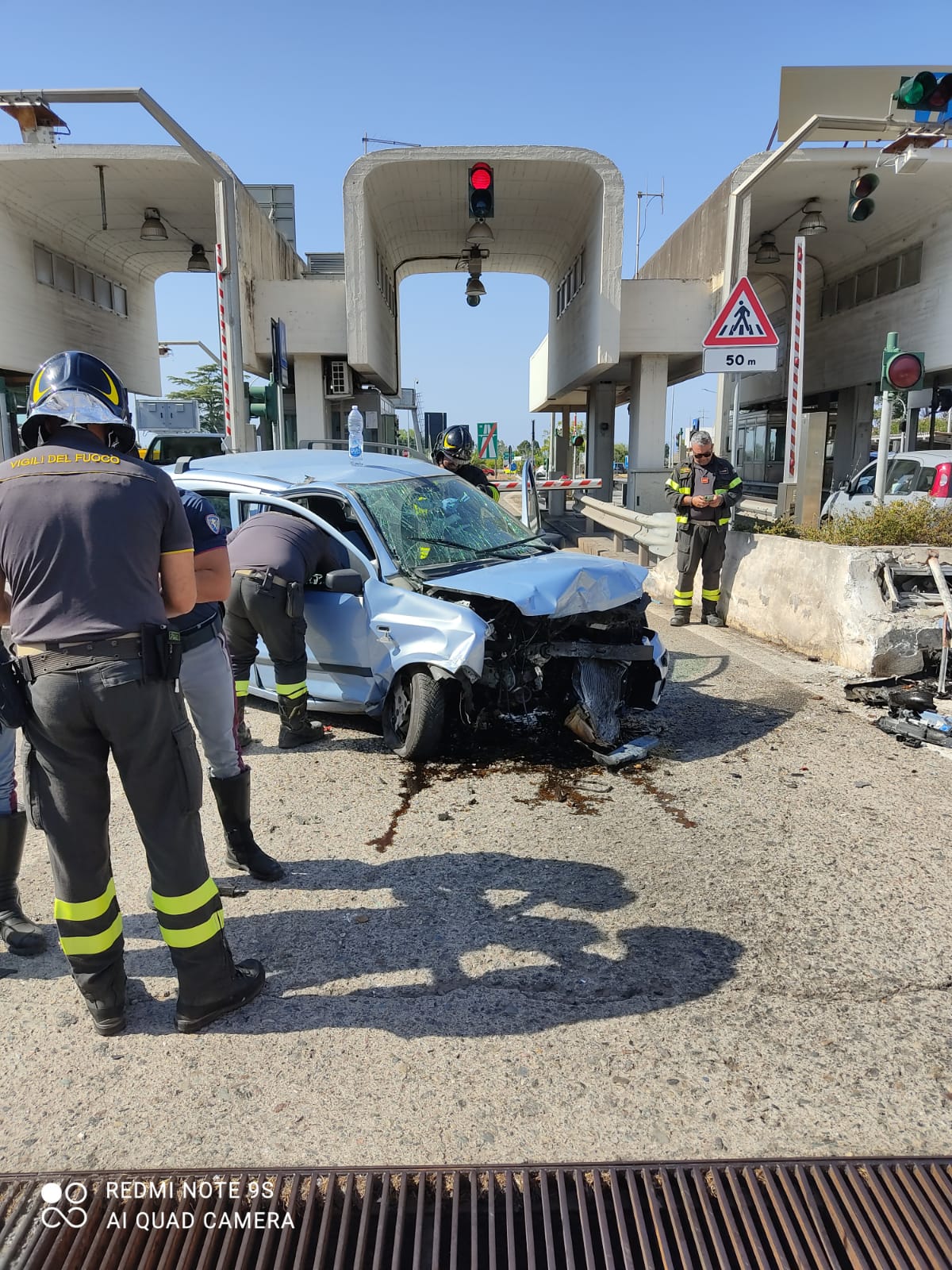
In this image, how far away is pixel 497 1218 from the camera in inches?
82.3

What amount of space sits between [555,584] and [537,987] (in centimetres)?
250

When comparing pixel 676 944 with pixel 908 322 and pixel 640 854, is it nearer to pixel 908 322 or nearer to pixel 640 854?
pixel 640 854

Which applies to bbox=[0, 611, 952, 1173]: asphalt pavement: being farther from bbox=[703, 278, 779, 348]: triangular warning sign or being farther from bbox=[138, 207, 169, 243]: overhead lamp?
bbox=[138, 207, 169, 243]: overhead lamp

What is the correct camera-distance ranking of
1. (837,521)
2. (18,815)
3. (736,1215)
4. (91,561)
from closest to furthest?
1. (736,1215)
2. (91,561)
3. (18,815)
4. (837,521)

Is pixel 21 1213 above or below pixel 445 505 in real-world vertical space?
below

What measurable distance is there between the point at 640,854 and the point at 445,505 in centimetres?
315

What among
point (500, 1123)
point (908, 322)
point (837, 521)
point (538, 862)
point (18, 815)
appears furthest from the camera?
point (908, 322)

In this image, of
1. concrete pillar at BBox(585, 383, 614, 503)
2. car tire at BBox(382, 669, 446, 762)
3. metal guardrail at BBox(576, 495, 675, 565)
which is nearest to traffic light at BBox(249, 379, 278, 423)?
metal guardrail at BBox(576, 495, 675, 565)

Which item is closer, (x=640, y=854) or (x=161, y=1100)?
(x=161, y=1100)

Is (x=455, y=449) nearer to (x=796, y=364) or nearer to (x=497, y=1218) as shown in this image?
(x=796, y=364)

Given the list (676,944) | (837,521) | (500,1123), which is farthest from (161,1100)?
(837,521)

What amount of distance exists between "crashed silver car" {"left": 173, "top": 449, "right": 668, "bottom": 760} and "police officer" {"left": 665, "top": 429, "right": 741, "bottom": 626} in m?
3.09

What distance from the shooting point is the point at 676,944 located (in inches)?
127

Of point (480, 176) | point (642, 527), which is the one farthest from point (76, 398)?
point (642, 527)
